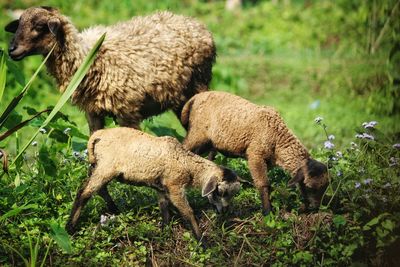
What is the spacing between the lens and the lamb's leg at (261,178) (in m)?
6.50

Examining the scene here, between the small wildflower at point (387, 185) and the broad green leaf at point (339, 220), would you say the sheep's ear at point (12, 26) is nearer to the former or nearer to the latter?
the broad green leaf at point (339, 220)

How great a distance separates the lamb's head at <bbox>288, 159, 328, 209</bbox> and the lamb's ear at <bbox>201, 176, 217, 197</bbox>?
24.4 inches

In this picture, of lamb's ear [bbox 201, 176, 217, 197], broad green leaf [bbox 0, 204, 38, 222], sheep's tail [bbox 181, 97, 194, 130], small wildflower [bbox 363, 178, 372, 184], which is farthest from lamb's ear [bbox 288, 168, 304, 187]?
broad green leaf [bbox 0, 204, 38, 222]

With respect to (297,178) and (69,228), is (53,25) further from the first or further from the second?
(297,178)

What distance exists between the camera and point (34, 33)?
713 cm

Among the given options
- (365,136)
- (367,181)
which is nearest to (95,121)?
(365,136)

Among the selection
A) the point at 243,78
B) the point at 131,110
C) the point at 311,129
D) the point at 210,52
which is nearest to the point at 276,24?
the point at 243,78

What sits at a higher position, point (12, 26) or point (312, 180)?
point (12, 26)

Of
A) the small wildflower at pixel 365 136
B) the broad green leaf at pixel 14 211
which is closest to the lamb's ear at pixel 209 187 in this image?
the broad green leaf at pixel 14 211

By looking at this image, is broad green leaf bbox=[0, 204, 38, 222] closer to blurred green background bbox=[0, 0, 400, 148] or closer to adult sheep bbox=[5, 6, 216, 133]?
adult sheep bbox=[5, 6, 216, 133]

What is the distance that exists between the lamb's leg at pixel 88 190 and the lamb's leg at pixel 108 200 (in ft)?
0.90

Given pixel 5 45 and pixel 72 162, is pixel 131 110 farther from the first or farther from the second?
pixel 5 45

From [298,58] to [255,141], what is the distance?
8711mm

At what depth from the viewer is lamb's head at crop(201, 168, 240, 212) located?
20.1 feet
